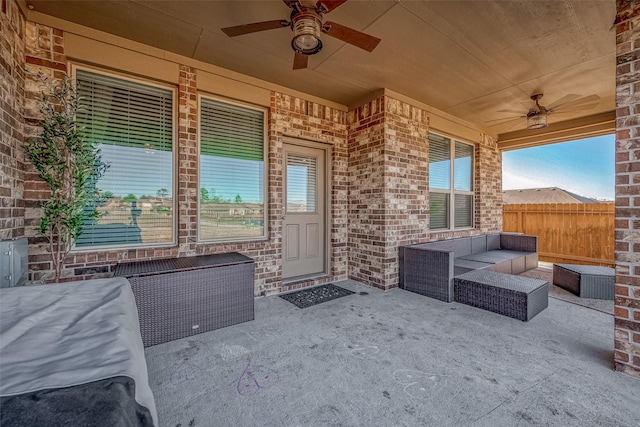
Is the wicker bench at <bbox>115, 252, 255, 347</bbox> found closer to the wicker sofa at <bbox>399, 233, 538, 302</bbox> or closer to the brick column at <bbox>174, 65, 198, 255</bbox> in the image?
the brick column at <bbox>174, 65, 198, 255</bbox>

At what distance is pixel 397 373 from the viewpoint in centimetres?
199

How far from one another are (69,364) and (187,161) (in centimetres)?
267

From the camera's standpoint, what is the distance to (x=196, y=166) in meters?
3.25

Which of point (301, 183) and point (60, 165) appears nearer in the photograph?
point (60, 165)

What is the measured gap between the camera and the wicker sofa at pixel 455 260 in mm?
3562

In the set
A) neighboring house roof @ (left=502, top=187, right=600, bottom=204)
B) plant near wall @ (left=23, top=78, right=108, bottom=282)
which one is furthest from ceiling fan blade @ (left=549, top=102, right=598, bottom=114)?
neighboring house roof @ (left=502, top=187, right=600, bottom=204)

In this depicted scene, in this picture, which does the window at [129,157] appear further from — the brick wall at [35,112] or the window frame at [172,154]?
the brick wall at [35,112]

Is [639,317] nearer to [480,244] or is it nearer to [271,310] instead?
[271,310]

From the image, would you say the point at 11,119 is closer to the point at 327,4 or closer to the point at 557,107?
the point at 327,4

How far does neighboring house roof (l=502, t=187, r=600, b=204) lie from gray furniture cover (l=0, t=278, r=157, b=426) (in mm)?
12010

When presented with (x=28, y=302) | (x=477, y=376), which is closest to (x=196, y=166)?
(x=28, y=302)

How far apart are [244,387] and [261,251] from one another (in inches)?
78.5

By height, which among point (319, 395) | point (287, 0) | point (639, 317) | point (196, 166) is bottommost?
point (319, 395)

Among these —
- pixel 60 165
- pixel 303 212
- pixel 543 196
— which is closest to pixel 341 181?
pixel 303 212
